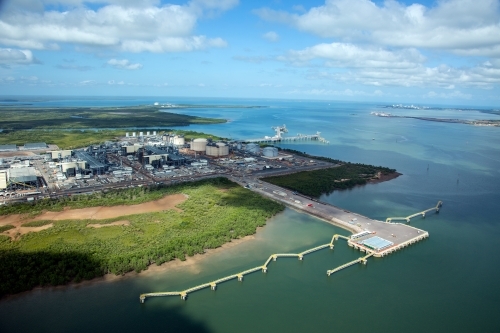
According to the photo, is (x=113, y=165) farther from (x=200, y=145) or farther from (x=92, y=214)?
(x=92, y=214)

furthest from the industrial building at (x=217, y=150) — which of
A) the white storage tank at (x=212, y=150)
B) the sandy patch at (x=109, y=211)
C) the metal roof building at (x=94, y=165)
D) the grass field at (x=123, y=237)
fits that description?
the sandy patch at (x=109, y=211)

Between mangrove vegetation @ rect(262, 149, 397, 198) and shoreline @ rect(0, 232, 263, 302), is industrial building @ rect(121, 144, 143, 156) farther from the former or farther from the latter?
shoreline @ rect(0, 232, 263, 302)

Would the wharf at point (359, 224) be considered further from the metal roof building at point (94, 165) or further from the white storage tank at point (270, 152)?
the metal roof building at point (94, 165)

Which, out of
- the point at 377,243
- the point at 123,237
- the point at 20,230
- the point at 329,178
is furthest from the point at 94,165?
the point at 377,243

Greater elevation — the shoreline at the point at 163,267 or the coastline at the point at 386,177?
the coastline at the point at 386,177

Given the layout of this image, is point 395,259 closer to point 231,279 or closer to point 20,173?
point 231,279

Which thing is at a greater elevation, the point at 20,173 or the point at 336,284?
the point at 20,173

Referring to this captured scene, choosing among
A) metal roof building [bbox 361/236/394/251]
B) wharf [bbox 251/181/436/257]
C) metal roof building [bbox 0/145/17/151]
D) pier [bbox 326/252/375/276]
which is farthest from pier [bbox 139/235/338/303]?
metal roof building [bbox 0/145/17/151]

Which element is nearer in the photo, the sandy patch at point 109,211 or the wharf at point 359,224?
the wharf at point 359,224

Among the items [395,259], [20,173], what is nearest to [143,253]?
[395,259]
